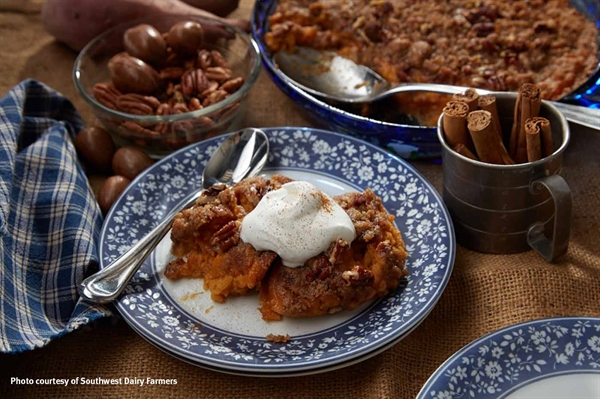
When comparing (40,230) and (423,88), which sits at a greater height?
(423,88)

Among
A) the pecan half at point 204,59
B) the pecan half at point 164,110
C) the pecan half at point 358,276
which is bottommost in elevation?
the pecan half at point 164,110

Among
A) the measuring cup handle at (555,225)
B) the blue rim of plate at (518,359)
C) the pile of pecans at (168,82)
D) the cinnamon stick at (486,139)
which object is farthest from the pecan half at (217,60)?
the blue rim of plate at (518,359)

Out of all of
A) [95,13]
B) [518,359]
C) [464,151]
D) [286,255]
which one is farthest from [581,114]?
[95,13]

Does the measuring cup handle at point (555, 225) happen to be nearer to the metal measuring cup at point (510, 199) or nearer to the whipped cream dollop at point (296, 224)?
the metal measuring cup at point (510, 199)

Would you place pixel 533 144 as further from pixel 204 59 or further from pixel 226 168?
pixel 204 59

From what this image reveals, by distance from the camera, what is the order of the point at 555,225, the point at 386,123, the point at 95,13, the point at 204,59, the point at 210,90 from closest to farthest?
the point at 555,225, the point at 386,123, the point at 210,90, the point at 204,59, the point at 95,13

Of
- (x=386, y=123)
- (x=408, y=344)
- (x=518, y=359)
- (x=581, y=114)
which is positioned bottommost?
(x=408, y=344)

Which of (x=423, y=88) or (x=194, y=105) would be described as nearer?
(x=423, y=88)
